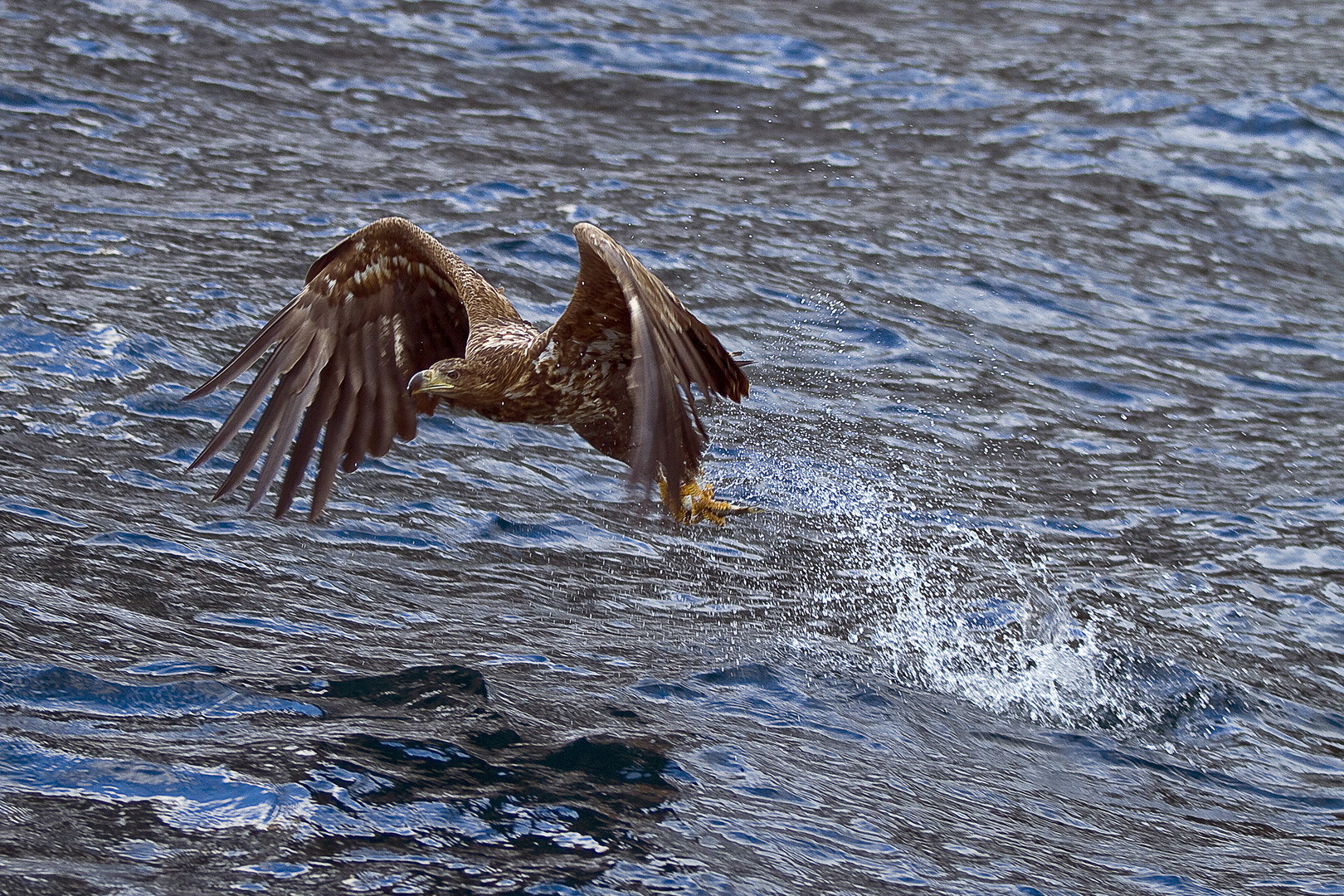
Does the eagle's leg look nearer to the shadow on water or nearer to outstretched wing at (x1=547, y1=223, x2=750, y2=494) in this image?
outstretched wing at (x1=547, y1=223, x2=750, y2=494)

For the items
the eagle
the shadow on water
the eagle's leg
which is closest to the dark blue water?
the shadow on water

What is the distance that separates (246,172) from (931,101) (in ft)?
19.0

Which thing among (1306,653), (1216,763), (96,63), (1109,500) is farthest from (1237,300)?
(96,63)

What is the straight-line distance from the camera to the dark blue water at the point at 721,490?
457 cm

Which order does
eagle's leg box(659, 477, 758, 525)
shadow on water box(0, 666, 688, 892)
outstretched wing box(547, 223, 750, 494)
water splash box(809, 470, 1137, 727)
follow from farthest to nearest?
eagle's leg box(659, 477, 758, 525)
water splash box(809, 470, 1137, 727)
outstretched wing box(547, 223, 750, 494)
shadow on water box(0, 666, 688, 892)

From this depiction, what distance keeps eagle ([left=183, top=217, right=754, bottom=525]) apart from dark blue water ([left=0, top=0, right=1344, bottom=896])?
49 centimetres

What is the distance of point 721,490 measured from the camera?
7.06m

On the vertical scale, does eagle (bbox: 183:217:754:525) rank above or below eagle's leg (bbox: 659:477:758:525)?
above

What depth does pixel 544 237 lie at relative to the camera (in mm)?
9250

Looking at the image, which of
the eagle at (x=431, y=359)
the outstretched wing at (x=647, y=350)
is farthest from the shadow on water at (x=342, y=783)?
the outstretched wing at (x=647, y=350)

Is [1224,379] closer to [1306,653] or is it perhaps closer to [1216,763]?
[1306,653]

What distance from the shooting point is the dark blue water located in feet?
15.0

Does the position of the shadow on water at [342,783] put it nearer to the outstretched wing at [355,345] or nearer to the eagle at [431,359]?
the eagle at [431,359]

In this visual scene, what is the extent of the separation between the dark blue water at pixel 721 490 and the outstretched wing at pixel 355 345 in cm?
55
